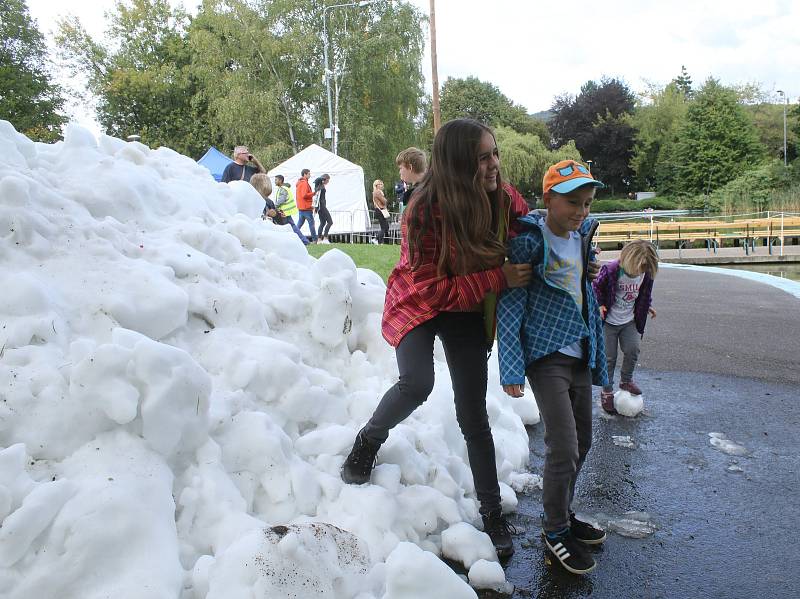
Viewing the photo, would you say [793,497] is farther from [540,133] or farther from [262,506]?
[540,133]

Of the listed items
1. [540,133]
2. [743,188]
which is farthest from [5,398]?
[540,133]

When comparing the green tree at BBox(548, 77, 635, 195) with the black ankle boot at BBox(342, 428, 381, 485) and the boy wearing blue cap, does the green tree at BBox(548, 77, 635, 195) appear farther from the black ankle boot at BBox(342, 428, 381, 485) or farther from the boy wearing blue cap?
the black ankle boot at BBox(342, 428, 381, 485)

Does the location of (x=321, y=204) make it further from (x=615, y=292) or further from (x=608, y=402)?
(x=608, y=402)

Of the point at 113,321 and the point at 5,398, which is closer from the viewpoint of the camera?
the point at 5,398

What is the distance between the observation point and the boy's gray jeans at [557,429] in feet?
8.04

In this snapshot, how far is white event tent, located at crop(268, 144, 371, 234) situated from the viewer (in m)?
19.5

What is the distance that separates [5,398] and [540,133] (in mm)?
58448

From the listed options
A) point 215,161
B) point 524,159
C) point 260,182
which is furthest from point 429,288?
point 524,159

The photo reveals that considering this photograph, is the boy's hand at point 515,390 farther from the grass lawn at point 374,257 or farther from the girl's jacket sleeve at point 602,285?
the grass lawn at point 374,257

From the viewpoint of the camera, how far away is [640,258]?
4344 mm

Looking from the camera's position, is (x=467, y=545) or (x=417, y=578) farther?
(x=467, y=545)

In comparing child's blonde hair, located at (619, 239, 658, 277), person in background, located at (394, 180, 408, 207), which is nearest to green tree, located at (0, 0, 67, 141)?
person in background, located at (394, 180, 408, 207)

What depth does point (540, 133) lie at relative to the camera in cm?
5672

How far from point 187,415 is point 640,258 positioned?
3.28m
